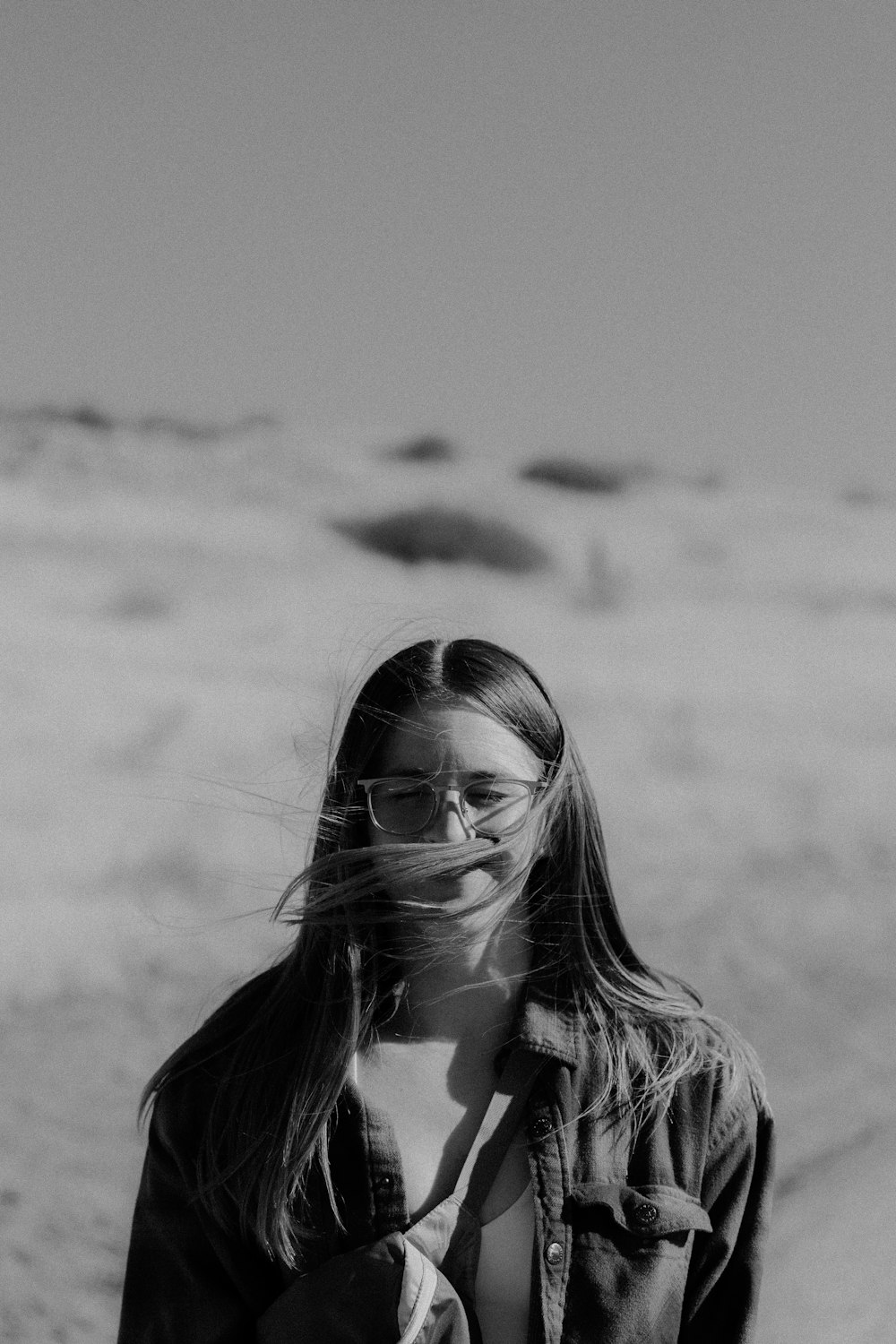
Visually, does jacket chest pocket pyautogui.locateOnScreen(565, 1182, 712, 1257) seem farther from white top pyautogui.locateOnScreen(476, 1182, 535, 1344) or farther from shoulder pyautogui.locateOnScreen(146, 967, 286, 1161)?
shoulder pyautogui.locateOnScreen(146, 967, 286, 1161)

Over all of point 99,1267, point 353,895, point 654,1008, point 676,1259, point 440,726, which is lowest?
point 99,1267

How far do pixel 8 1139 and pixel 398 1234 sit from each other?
11.3 feet

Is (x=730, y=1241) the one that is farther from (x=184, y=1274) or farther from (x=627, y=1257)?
(x=184, y=1274)

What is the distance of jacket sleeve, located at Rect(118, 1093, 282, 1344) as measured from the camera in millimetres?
1293

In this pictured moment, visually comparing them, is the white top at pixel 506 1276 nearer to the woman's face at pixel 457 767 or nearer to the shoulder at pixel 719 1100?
the shoulder at pixel 719 1100

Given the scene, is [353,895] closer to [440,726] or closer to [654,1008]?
[440,726]

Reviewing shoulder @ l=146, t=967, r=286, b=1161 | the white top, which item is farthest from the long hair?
the white top

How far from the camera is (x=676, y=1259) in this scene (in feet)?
4.25

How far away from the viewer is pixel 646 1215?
128 cm

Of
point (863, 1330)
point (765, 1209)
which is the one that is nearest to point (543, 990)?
point (765, 1209)

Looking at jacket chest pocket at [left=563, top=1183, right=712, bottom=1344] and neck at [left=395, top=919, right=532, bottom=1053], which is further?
neck at [left=395, top=919, right=532, bottom=1053]

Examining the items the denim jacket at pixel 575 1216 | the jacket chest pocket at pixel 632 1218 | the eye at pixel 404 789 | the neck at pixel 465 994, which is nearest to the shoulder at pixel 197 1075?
the denim jacket at pixel 575 1216

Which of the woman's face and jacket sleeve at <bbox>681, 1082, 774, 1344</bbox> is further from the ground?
the woman's face

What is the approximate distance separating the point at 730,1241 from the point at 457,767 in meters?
0.60
